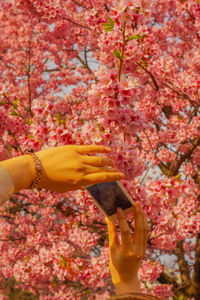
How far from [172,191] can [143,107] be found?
319 centimetres

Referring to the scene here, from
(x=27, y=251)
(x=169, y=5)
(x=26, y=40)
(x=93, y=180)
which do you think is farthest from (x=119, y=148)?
(x=169, y=5)

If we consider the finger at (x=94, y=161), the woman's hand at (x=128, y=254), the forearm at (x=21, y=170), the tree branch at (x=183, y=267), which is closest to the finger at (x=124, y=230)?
the woman's hand at (x=128, y=254)

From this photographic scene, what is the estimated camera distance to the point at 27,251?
22.7 feet

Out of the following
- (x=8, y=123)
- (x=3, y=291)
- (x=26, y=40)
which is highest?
(x=26, y=40)

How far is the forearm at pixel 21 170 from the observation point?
65.1 inches

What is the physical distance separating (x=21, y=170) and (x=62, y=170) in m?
0.24

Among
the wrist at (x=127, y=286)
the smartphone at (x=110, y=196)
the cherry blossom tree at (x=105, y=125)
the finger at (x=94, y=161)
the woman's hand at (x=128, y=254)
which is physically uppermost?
the cherry blossom tree at (x=105, y=125)

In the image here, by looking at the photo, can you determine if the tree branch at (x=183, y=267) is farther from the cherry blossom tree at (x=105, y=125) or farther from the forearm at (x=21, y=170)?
the forearm at (x=21, y=170)

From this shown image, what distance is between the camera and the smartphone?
2.10 metres

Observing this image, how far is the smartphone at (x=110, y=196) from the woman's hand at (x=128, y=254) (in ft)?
0.17

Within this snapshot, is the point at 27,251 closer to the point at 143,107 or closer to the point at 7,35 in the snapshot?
the point at 143,107

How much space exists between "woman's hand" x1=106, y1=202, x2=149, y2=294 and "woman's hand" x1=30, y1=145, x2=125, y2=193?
0.39m

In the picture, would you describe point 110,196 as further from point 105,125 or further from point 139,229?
point 105,125

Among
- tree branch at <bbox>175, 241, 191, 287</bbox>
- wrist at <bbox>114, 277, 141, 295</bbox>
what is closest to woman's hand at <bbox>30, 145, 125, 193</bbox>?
wrist at <bbox>114, 277, 141, 295</bbox>
